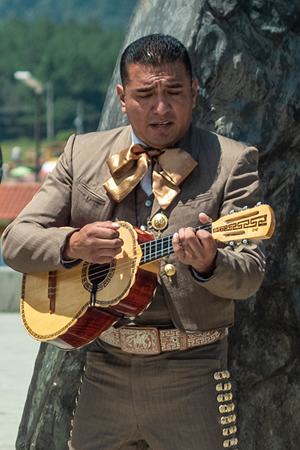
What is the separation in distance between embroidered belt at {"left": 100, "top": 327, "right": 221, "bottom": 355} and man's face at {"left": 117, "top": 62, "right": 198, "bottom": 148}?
685 mm

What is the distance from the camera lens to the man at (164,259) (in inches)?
113

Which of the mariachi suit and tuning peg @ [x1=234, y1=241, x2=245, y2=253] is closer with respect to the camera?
tuning peg @ [x1=234, y1=241, x2=245, y2=253]

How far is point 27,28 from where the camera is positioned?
14600 cm

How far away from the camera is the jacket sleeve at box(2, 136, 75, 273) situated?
290 centimetres

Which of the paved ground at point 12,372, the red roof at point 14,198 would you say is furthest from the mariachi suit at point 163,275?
the red roof at point 14,198

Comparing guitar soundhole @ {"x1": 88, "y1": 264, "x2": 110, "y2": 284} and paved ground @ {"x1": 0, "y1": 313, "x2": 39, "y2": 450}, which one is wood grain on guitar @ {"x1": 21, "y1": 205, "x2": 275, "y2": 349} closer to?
guitar soundhole @ {"x1": 88, "y1": 264, "x2": 110, "y2": 284}

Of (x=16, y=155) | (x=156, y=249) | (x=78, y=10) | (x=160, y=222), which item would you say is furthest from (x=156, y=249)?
(x=78, y=10)

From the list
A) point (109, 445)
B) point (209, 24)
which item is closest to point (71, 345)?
point (109, 445)

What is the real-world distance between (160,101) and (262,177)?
142 cm

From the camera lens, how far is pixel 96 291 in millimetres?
2906

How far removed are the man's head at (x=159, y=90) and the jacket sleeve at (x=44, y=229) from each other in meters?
0.37

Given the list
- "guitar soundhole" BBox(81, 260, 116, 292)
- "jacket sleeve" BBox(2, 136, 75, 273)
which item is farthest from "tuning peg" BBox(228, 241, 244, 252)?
"jacket sleeve" BBox(2, 136, 75, 273)

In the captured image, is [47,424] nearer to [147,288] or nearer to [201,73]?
[147,288]

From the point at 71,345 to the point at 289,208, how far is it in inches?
64.5
